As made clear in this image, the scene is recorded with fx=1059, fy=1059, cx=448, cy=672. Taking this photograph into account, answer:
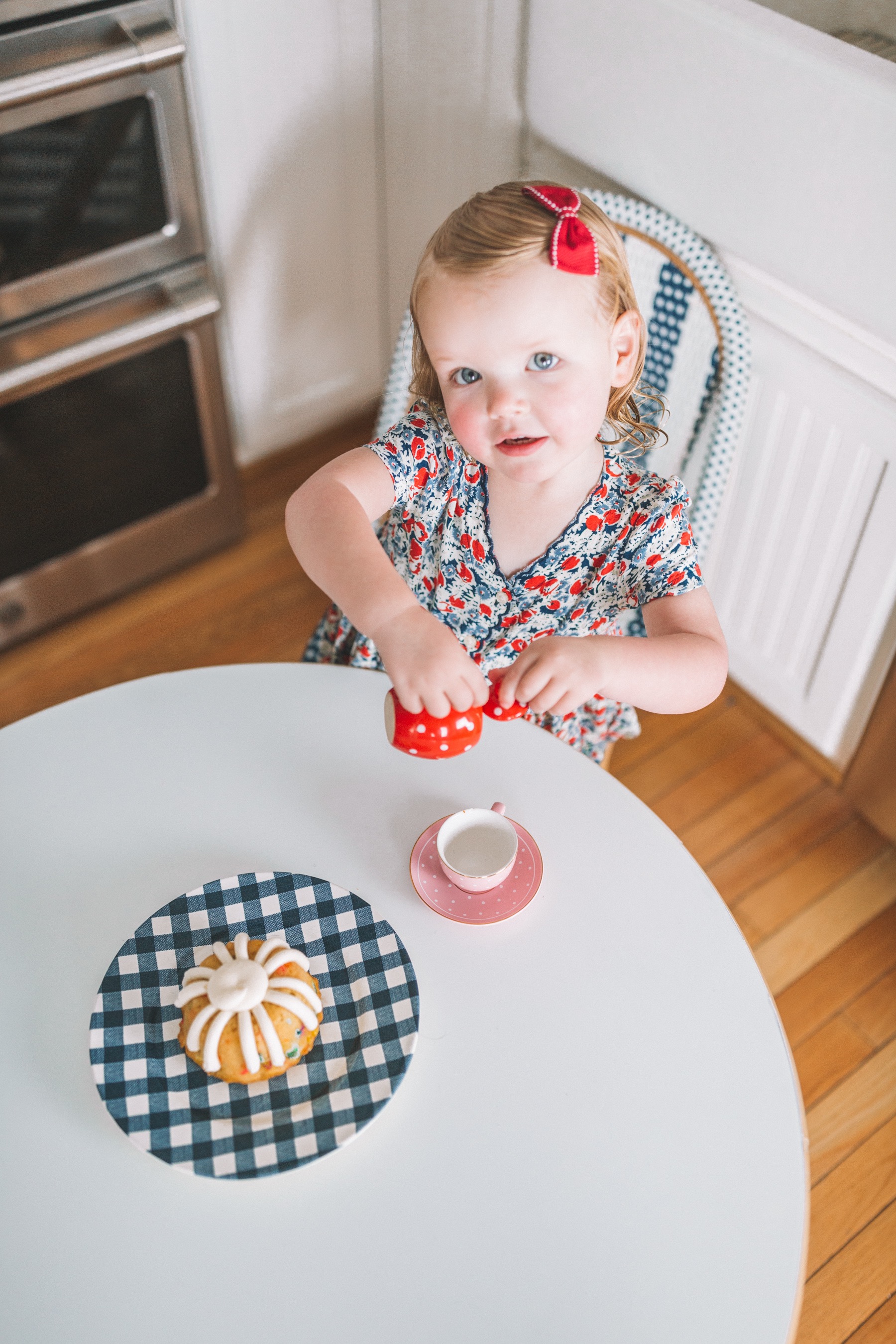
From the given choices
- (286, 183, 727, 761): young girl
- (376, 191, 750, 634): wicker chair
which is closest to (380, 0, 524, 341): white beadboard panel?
(376, 191, 750, 634): wicker chair

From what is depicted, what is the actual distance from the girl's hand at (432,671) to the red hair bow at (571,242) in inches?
11.7

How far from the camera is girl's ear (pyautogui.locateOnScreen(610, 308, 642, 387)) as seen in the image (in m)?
0.90

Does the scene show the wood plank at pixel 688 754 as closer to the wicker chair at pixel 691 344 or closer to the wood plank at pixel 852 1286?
the wicker chair at pixel 691 344

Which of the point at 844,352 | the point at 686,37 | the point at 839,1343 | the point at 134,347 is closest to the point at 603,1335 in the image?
the point at 839,1343

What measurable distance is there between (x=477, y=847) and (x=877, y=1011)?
0.85 meters

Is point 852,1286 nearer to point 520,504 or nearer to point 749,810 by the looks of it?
point 749,810

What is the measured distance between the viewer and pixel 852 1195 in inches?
49.8

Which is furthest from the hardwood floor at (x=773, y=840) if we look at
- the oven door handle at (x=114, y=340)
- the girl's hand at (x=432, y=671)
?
the girl's hand at (x=432, y=671)

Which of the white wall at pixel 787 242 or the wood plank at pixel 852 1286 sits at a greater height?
the white wall at pixel 787 242

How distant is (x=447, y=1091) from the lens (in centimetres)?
74

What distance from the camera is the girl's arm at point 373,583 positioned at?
80 centimetres

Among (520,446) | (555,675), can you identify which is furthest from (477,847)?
(520,446)

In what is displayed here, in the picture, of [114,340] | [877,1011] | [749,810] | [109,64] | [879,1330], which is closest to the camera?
[879,1330]

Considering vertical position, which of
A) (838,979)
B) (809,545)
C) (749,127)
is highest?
(749,127)
